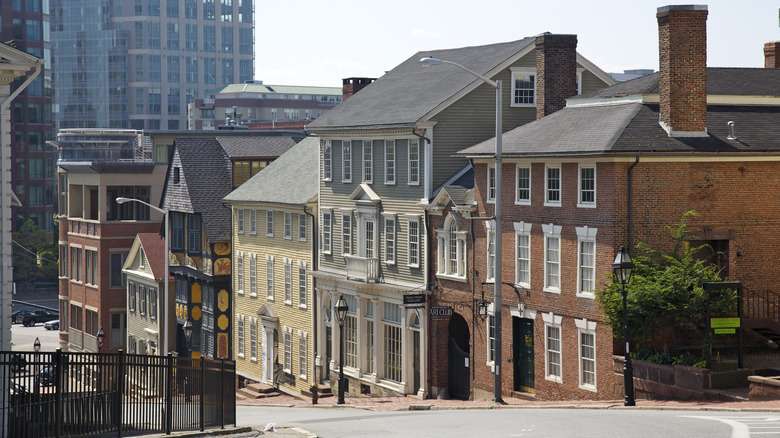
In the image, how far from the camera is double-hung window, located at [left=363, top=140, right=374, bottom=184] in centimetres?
4872

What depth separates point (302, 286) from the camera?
55.2 metres

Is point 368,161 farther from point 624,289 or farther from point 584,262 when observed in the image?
point 624,289

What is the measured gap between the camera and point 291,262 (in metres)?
56.2

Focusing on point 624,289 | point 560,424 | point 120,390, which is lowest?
point 560,424

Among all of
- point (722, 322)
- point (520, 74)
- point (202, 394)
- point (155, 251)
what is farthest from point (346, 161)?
point (202, 394)

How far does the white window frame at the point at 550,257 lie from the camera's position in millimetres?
36562

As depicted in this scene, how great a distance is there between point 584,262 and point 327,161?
20.3 meters

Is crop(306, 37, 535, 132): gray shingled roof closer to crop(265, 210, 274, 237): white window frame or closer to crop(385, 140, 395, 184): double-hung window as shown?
crop(385, 140, 395, 184): double-hung window

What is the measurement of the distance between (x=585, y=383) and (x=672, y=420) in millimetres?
11616

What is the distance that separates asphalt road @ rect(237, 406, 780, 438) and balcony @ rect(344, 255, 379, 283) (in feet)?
54.3

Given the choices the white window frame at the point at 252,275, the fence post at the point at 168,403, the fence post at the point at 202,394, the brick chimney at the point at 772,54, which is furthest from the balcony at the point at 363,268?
the fence post at the point at 168,403

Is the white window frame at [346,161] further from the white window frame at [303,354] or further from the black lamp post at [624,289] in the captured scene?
the black lamp post at [624,289]

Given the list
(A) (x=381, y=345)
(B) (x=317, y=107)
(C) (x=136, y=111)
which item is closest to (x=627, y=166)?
(A) (x=381, y=345)

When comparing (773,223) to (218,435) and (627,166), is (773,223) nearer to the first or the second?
(627,166)
